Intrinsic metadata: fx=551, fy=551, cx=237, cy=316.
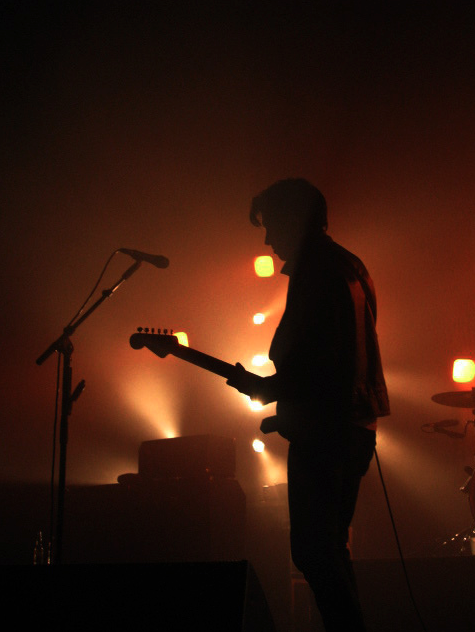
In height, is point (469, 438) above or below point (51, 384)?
below

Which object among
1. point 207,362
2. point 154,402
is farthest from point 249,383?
point 154,402

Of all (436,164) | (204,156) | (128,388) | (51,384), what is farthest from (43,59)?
(436,164)

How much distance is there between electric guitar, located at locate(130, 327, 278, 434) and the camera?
1839 mm

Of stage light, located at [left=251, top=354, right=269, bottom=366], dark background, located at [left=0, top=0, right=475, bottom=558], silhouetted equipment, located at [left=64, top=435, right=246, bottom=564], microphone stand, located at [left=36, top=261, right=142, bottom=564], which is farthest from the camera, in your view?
stage light, located at [left=251, top=354, right=269, bottom=366]

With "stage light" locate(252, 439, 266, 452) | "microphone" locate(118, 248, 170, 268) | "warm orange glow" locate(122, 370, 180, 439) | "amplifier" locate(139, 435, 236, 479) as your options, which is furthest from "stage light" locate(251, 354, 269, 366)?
"microphone" locate(118, 248, 170, 268)

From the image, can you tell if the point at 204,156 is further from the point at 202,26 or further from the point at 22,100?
the point at 22,100

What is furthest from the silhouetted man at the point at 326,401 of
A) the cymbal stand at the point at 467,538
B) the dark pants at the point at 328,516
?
the cymbal stand at the point at 467,538

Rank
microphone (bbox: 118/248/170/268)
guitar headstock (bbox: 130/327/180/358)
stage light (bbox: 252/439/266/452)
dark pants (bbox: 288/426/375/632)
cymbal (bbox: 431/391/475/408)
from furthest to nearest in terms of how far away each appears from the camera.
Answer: stage light (bbox: 252/439/266/452), cymbal (bbox: 431/391/475/408), microphone (bbox: 118/248/170/268), guitar headstock (bbox: 130/327/180/358), dark pants (bbox: 288/426/375/632)

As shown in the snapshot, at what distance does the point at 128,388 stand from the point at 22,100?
2556 millimetres

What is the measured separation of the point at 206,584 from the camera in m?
1.07

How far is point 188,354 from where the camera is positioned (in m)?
2.21

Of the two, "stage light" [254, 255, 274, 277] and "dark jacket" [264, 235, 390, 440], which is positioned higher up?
"stage light" [254, 255, 274, 277]

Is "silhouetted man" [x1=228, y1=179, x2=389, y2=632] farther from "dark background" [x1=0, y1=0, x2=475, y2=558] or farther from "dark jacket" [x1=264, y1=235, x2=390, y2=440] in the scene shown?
"dark background" [x1=0, y1=0, x2=475, y2=558]

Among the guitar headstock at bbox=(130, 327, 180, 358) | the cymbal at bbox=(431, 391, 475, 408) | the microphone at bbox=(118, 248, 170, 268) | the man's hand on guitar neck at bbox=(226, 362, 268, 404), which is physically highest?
the microphone at bbox=(118, 248, 170, 268)
